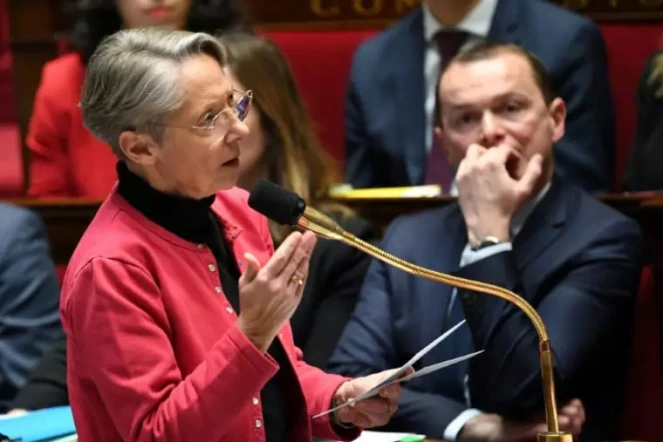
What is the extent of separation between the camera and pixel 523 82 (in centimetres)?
227

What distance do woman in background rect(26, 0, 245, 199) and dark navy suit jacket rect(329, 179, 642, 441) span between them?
106cm

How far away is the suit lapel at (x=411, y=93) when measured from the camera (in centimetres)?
300

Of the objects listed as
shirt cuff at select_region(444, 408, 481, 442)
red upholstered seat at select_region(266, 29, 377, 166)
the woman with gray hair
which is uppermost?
the woman with gray hair

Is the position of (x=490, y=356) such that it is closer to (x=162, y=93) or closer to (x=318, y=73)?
(x=162, y=93)

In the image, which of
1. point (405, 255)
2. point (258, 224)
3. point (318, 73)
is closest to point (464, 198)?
point (405, 255)

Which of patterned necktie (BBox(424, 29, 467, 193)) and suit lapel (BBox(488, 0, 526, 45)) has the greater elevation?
suit lapel (BBox(488, 0, 526, 45))

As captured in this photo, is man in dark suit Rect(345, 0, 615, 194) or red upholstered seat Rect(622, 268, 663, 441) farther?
man in dark suit Rect(345, 0, 615, 194)

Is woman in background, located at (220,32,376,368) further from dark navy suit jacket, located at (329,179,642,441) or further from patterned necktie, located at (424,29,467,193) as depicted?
patterned necktie, located at (424,29,467,193)

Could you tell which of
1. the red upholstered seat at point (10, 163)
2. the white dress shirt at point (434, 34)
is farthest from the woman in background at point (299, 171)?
the red upholstered seat at point (10, 163)

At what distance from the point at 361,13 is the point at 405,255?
1591 millimetres

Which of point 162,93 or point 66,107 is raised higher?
point 162,93

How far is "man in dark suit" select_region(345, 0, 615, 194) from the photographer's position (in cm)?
291

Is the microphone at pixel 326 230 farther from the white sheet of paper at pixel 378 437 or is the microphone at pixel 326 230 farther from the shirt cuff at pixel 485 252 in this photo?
the shirt cuff at pixel 485 252

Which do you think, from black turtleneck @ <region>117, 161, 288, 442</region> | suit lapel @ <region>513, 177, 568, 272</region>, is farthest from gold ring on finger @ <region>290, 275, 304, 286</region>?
suit lapel @ <region>513, 177, 568, 272</region>
